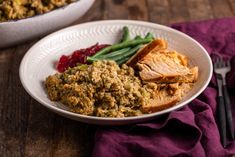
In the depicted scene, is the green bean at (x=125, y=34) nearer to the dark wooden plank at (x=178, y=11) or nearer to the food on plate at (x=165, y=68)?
the food on plate at (x=165, y=68)

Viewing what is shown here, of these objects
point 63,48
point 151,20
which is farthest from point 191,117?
point 151,20

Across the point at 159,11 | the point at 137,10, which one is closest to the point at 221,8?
the point at 159,11

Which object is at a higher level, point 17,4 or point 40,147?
point 17,4

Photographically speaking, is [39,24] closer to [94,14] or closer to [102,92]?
[94,14]

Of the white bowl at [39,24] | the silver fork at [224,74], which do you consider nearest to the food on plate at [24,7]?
the white bowl at [39,24]

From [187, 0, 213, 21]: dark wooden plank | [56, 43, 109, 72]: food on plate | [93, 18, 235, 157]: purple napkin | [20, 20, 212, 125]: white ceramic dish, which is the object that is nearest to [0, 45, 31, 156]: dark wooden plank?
[20, 20, 212, 125]: white ceramic dish

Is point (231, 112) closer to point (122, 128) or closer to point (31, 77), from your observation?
point (122, 128)
